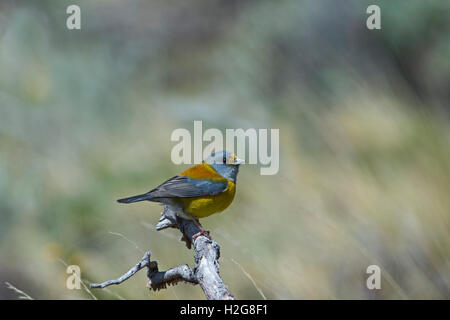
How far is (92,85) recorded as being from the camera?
7.07 metres

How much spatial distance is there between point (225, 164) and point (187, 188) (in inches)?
14.7

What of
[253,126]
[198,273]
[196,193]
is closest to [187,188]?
[196,193]

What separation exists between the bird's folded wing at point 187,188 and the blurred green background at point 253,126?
628 millimetres

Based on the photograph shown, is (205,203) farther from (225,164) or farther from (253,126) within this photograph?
(253,126)

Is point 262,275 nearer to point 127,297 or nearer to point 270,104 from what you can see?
point 127,297

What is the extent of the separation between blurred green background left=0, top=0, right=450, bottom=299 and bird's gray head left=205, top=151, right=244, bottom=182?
639 millimetres

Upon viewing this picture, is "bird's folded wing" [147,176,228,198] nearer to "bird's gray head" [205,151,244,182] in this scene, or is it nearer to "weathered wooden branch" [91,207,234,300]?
"bird's gray head" [205,151,244,182]

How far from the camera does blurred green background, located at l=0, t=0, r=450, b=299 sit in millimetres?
4316

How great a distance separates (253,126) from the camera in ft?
19.4

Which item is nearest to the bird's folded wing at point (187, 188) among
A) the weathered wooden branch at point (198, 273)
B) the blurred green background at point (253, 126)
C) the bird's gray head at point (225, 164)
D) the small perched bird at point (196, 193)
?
the small perched bird at point (196, 193)

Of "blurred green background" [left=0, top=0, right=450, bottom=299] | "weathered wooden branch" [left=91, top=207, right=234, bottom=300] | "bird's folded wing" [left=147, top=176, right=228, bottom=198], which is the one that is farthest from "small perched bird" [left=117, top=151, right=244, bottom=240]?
"blurred green background" [left=0, top=0, right=450, bottom=299]

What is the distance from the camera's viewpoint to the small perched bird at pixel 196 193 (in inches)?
125

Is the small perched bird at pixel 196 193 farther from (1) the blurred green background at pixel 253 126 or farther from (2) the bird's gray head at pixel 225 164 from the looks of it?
(1) the blurred green background at pixel 253 126

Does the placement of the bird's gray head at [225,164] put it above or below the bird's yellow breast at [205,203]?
above
